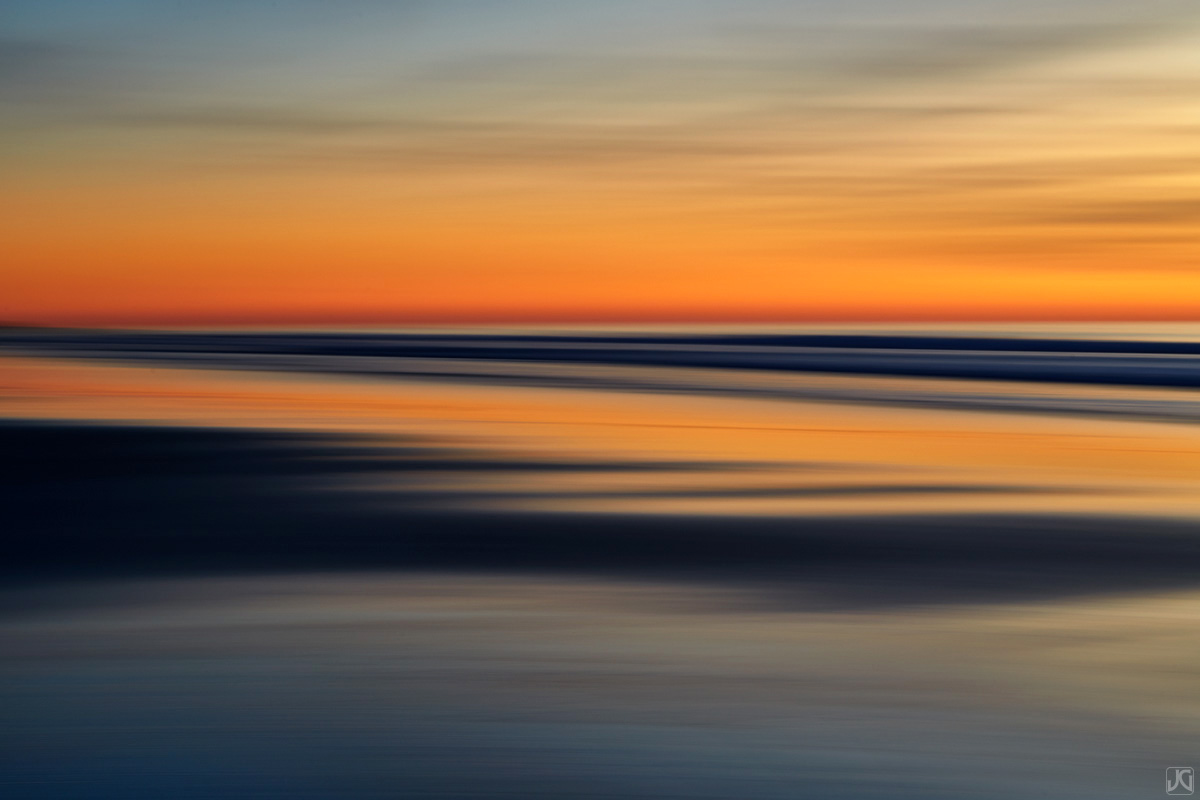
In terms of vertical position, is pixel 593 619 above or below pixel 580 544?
below

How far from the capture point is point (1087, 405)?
1736 centimetres

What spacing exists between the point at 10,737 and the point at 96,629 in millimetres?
1133

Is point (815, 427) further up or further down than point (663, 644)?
further up

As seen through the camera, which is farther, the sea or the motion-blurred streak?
the motion-blurred streak

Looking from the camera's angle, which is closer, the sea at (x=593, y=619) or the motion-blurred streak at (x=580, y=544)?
the sea at (x=593, y=619)

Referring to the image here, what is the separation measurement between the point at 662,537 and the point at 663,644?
2.13m

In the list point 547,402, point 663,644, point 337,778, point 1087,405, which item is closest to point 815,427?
point 547,402

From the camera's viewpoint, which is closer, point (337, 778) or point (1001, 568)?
point (337, 778)

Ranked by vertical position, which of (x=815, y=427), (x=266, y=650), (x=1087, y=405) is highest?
(x=1087, y=405)

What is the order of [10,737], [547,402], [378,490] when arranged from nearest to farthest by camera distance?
[10,737]
[378,490]
[547,402]

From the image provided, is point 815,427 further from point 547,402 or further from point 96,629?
point 96,629

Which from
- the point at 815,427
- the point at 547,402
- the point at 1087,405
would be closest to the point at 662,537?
the point at 815,427

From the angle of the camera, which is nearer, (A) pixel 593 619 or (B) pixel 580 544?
(A) pixel 593 619

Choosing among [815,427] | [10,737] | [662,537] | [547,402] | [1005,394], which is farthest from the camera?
[1005,394]
